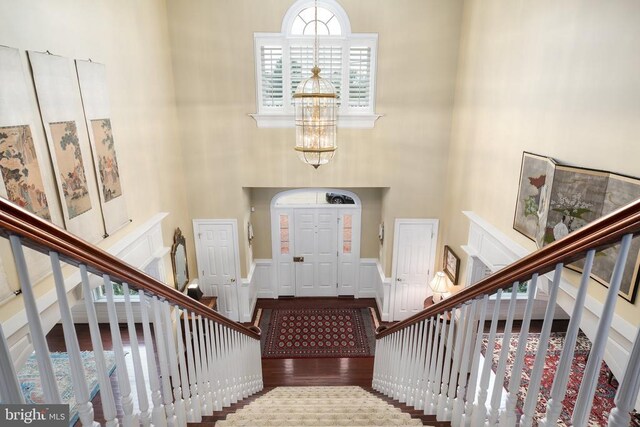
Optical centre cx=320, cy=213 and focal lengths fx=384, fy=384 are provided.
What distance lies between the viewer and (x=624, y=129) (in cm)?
269

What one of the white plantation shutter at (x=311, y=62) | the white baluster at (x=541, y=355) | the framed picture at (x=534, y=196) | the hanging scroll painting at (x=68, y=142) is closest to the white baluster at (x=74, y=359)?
the white baluster at (x=541, y=355)

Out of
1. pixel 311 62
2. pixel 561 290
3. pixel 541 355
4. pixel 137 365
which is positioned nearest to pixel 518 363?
pixel 541 355

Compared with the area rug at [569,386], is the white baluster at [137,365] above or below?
above

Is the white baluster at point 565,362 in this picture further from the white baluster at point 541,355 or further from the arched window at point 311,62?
the arched window at point 311,62

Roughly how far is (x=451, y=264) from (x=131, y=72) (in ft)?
17.4

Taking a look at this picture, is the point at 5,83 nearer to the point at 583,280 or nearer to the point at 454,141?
the point at 583,280

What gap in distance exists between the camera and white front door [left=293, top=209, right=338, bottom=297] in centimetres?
802

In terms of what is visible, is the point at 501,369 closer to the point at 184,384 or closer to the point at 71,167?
the point at 184,384

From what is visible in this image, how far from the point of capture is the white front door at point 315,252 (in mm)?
8016

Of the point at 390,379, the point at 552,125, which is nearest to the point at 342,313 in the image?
the point at 390,379

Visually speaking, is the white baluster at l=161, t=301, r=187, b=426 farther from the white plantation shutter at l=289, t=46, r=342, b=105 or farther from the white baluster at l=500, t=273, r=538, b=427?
the white plantation shutter at l=289, t=46, r=342, b=105

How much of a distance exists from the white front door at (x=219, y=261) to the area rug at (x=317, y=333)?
2.79 feet

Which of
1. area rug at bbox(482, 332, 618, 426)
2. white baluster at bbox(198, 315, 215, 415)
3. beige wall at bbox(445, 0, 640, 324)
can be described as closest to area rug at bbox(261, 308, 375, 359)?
area rug at bbox(482, 332, 618, 426)

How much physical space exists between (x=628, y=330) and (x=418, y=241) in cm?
466
